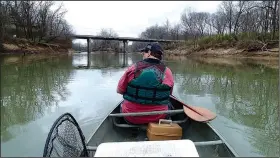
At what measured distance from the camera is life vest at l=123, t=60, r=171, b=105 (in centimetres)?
470

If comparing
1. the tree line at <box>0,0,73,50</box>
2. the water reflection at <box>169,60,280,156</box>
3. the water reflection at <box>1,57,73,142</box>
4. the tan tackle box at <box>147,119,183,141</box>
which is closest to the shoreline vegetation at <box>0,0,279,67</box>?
the tree line at <box>0,0,73,50</box>

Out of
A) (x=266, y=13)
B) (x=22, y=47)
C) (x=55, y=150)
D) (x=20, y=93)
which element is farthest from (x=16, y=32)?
(x=55, y=150)

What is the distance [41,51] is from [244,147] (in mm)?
57717

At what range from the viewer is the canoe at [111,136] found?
11.1ft

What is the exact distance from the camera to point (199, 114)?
508 centimetres

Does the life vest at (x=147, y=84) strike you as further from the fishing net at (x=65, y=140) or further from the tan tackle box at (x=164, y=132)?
the fishing net at (x=65, y=140)

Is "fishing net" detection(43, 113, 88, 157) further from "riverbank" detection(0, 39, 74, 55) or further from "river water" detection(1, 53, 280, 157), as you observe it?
"riverbank" detection(0, 39, 74, 55)

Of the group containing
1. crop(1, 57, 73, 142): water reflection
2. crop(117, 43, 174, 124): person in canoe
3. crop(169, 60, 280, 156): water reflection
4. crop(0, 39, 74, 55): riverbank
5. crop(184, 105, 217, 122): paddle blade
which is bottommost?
crop(169, 60, 280, 156): water reflection

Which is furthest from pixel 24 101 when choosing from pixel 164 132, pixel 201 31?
pixel 201 31

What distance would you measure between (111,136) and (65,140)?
162 centimetres

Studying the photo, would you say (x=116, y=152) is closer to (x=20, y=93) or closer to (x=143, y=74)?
(x=143, y=74)

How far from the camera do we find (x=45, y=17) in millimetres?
64562

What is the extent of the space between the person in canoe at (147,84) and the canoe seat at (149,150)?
70.5 inches

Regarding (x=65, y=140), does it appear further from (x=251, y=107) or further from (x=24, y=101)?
(x=251, y=107)
